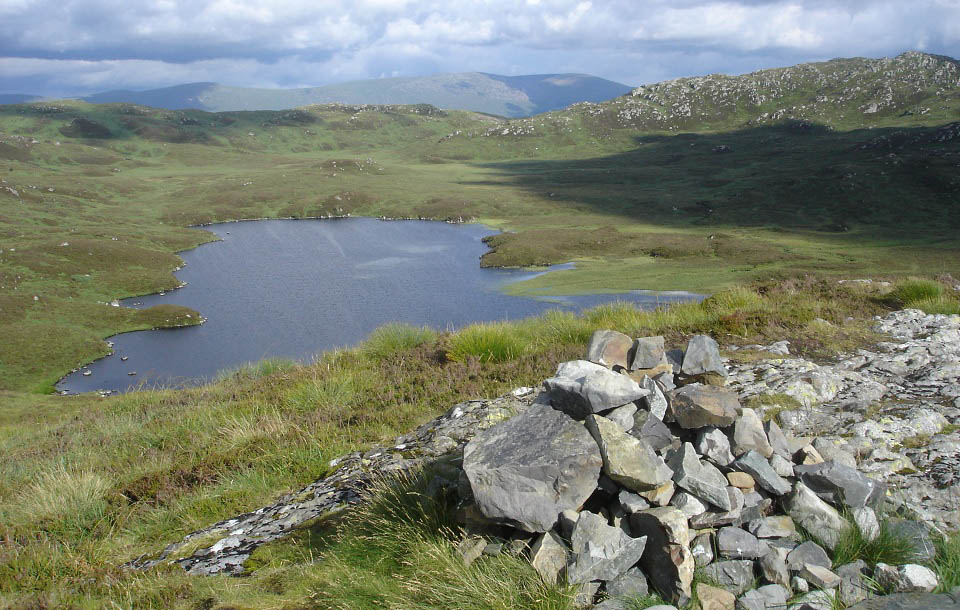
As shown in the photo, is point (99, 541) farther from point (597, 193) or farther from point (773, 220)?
point (597, 193)

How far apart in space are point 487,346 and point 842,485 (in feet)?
26.6

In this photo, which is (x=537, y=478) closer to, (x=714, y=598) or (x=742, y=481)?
(x=714, y=598)

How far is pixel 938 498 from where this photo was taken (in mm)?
5586

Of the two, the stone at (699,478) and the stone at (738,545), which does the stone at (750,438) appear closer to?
the stone at (699,478)

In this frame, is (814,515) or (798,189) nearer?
(814,515)

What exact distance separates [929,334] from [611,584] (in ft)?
33.4

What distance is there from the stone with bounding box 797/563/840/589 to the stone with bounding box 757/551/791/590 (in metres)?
0.14

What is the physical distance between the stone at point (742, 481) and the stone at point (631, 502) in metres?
0.91

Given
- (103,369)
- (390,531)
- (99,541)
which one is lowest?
(103,369)

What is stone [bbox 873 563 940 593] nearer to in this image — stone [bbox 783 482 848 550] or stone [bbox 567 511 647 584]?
stone [bbox 783 482 848 550]

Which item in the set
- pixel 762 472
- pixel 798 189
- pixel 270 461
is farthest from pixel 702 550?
pixel 798 189

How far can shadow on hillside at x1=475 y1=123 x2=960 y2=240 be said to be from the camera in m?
91.9

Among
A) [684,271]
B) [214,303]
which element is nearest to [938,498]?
[684,271]

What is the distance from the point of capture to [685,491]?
5.25 m
